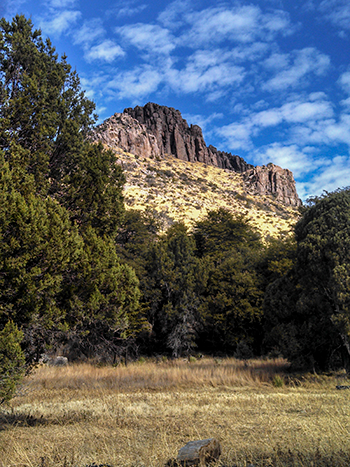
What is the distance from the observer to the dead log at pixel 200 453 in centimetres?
423

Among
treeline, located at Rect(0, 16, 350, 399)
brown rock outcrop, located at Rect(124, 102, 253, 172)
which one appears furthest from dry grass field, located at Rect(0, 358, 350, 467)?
brown rock outcrop, located at Rect(124, 102, 253, 172)

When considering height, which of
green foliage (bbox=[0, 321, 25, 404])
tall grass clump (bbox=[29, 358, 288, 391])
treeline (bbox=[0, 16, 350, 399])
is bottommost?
tall grass clump (bbox=[29, 358, 288, 391])

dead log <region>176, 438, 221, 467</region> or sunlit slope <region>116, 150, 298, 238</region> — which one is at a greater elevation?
sunlit slope <region>116, 150, 298, 238</region>

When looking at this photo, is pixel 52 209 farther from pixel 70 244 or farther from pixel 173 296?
pixel 173 296

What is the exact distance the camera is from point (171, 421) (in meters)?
7.50

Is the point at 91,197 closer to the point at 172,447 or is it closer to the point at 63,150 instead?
the point at 63,150

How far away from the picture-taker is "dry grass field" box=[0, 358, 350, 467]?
4.70 meters

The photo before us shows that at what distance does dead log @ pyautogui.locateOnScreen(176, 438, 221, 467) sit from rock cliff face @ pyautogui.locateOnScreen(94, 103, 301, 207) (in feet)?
262

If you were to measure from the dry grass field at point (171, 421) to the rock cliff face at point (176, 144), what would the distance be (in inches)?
2884

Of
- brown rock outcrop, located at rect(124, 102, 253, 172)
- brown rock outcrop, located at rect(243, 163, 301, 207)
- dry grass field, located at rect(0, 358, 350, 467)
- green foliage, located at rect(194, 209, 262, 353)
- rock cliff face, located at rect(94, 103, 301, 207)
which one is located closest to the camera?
dry grass field, located at rect(0, 358, 350, 467)

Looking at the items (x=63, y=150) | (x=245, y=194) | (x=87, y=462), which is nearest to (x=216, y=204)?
(x=245, y=194)

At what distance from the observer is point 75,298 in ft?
23.7

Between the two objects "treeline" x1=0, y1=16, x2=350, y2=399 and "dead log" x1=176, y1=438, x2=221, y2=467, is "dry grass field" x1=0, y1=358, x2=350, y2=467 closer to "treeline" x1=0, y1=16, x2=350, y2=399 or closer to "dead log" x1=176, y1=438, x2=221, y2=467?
"dead log" x1=176, y1=438, x2=221, y2=467

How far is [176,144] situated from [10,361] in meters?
107
